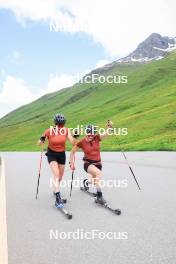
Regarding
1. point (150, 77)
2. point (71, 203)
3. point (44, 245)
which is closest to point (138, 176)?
point (71, 203)

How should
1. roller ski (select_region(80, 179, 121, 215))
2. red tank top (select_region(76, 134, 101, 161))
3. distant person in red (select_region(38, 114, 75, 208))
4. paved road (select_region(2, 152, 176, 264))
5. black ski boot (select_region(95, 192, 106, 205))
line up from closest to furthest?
paved road (select_region(2, 152, 176, 264))
roller ski (select_region(80, 179, 121, 215))
black ski boot (select_region(95, 192, 106, 205))
distant person in red (select_region(38, 114, 75, 208))
red tank top (select_region(76, 134, 101, 161))

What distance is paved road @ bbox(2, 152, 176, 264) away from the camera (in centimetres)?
731

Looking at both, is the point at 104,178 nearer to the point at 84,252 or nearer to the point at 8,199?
the point at 8,199

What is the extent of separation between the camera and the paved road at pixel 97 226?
7.31 metres

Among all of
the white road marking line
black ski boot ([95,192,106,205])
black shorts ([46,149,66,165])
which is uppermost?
black shorts ([46,149,66,165])

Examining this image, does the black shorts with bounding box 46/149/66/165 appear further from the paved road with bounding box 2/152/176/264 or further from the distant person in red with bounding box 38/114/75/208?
the paved road with bounding box 2/152/176/264

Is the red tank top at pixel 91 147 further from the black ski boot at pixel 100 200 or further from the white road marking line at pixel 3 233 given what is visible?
the white road marking line at pixel 3 233

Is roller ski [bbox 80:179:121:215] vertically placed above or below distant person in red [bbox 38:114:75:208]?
below

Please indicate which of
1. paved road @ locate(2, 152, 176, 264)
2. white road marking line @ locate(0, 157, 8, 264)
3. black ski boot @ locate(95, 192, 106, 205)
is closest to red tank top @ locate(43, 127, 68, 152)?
paved road @ locate(2, 152, 176, 264)

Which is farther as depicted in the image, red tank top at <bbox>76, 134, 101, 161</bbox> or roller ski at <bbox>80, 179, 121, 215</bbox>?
red tank top at <bbox>76, 134, 101, 161</bbox>

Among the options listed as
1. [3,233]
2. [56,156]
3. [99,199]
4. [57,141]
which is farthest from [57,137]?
[3,233]

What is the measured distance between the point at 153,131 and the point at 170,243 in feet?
162

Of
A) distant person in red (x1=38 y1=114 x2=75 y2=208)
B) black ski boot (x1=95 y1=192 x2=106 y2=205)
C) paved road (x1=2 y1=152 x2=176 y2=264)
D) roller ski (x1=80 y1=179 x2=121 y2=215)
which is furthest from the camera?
distant person in red (x1=38 y1=114 x2=75 y2=208)

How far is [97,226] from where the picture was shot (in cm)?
948
